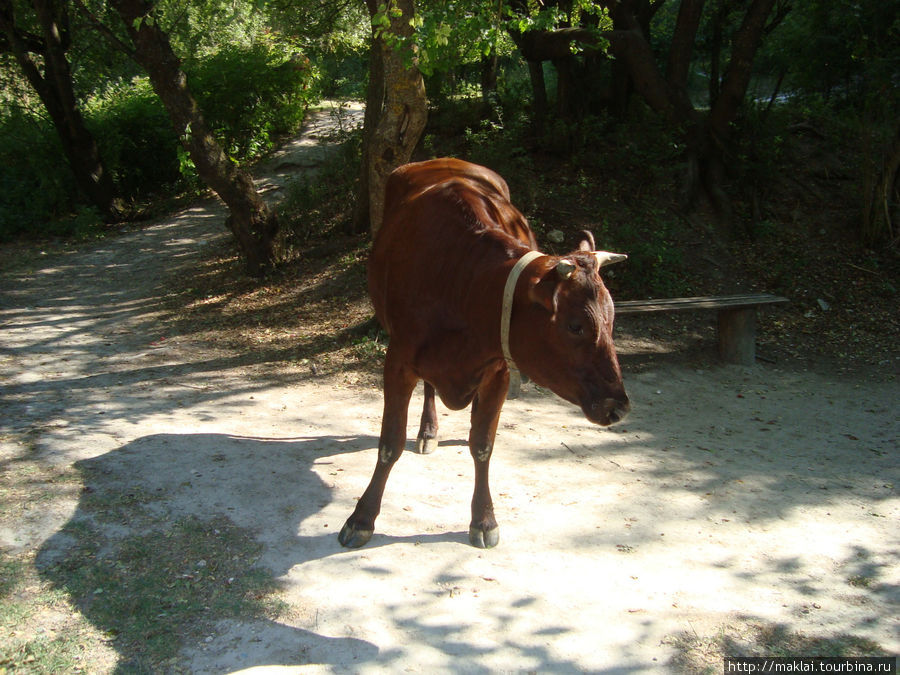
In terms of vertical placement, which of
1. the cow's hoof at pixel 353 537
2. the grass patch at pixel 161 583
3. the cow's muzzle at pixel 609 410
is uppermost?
the cow's muzzle at pixel 609 410

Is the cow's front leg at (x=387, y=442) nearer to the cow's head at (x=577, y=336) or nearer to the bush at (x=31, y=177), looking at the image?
the cow's head at (x=577, y=336)

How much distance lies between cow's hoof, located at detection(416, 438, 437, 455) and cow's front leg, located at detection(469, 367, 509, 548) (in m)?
1.23

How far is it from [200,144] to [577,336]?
7920 mm

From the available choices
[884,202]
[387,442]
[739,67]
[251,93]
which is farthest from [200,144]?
[884,202]

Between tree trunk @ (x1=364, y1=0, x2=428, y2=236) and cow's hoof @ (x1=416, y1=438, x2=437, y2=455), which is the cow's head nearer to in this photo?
cow's hoof @ (x1=416, y1=438, x2=437, y2=455)

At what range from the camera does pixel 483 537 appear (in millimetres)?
4301

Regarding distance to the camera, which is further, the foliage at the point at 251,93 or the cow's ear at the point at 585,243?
the foliage at the point at 251,93

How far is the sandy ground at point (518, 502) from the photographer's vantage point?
3494 millimetres

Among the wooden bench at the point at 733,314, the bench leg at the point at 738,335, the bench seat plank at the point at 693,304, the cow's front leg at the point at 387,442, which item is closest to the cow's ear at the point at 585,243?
the cow's front leg at the point at 387,442

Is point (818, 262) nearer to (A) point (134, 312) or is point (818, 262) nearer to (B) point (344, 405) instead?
(B) point (344, 405)

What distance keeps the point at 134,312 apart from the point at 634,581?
7.71 metres

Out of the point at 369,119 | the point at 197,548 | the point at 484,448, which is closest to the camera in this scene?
the point at 197,548

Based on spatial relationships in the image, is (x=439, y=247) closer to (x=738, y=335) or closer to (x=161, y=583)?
(x=161, y=583)

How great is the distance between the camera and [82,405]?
6.19m
